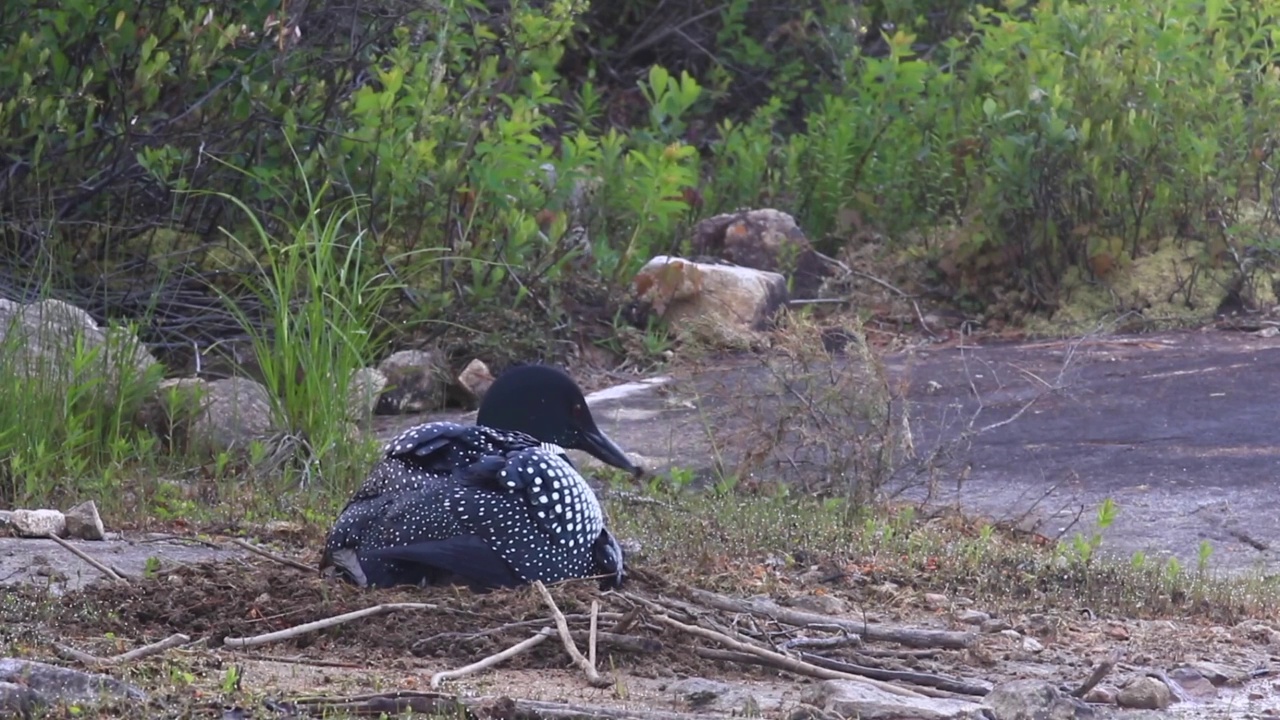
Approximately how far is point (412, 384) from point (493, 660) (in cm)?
451

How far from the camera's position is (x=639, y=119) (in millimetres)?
13742

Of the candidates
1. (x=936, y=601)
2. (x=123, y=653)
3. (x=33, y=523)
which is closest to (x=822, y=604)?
(x=936, y=601)

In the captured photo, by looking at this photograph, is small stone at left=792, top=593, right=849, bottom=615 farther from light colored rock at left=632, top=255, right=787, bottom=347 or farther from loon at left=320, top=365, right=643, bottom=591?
light colored rock at left=632, top=255, right=787, bottom=347

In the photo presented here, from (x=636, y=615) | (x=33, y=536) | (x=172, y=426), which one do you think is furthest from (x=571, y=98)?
(x=636, y=615)

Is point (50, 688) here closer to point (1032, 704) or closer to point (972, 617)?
point (1032, 704)

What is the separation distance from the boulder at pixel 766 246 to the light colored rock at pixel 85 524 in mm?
5672

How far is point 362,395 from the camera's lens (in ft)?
24.2

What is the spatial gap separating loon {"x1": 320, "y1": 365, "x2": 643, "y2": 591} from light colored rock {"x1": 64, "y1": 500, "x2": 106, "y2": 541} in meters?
1.20

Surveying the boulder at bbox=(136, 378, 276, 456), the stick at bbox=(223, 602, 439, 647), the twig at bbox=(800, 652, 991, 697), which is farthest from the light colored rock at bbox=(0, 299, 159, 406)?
the twig at bbox=(800, 652, 991, 697)

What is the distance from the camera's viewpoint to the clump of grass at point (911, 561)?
5.25 m

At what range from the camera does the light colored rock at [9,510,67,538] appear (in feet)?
18.0

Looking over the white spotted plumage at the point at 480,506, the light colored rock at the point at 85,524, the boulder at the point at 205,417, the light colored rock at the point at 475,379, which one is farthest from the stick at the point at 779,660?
the light colored rock at the point at 475,379

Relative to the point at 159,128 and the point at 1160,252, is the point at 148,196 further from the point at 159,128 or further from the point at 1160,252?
the point at 1160,252

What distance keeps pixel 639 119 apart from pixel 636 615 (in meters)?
9.79
